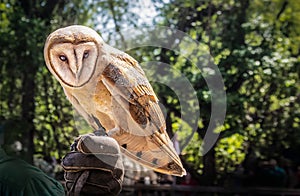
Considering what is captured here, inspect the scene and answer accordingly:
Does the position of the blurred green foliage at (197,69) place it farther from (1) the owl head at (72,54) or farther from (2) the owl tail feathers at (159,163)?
(1) the owl head at (72,54)

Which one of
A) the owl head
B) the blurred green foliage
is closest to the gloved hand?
the owl head

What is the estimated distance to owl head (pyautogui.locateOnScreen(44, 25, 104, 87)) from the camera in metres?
2.39

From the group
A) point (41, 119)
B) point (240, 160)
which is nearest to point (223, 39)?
point (240, 160)

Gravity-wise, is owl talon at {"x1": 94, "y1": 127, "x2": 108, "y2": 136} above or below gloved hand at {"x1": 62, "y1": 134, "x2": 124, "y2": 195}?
above

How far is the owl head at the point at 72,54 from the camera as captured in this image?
239 cm

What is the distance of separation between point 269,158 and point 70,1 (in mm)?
3417

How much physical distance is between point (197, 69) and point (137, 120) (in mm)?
3278

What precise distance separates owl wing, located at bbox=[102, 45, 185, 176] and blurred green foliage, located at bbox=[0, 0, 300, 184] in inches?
123

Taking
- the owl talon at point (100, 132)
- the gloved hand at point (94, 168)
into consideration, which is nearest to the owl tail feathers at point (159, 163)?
the owl talon at point (100, 132)

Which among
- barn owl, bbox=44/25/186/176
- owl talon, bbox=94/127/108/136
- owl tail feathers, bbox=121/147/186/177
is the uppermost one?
barn owl, bbox=44/25/186/176

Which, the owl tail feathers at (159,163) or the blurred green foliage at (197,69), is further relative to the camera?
the blurred green foliage at (197,69)

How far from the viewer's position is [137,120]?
2664mm

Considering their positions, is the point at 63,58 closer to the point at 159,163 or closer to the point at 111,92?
the point at 111,92

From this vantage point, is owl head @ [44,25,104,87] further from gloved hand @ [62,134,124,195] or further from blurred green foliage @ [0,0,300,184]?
blurred green foliage @ [0,0,300,184]
